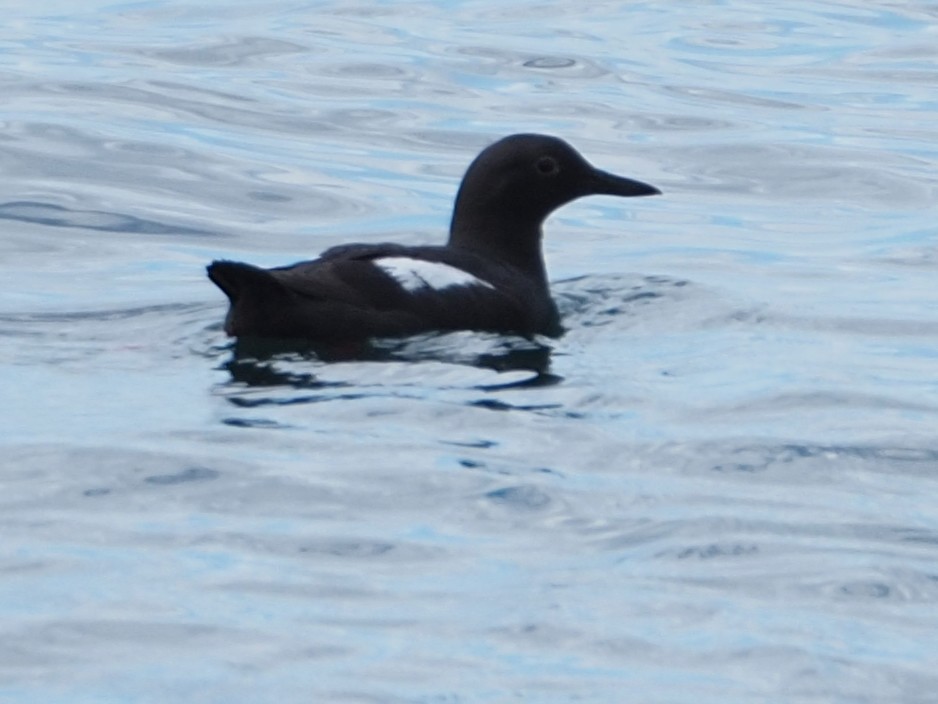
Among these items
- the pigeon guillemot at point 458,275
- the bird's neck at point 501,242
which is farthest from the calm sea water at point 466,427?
the bird's neck at point 501,242

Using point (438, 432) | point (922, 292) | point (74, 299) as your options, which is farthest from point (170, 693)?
point (922, 292)

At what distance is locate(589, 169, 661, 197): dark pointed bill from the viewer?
911 centimetres

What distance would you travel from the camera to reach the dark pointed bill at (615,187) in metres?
9.11

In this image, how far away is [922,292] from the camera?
982 centimetres

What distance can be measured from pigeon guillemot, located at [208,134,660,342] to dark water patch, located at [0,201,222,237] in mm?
2666

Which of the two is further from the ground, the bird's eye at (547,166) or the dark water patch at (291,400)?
the bird's eye at (547,166)

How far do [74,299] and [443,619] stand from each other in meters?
4.60

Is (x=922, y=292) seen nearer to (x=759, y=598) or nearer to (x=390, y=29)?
(x=759, y=598)

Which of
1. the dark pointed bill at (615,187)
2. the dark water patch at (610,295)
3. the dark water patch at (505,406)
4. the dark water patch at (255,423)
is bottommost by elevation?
the dark water patch at (610,295)

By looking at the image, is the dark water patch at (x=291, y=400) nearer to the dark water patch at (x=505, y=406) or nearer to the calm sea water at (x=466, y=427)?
the calm sea water at (x=466, y=427)

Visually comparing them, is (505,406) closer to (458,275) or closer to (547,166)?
(458,275)

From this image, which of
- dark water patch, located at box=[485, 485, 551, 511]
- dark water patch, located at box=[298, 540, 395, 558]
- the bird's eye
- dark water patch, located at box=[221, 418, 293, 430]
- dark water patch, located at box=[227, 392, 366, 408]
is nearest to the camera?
dark water patch, located at box=[298, 540, 395, 558]

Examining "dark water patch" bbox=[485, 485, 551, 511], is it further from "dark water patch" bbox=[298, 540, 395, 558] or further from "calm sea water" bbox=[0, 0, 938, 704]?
"dark water patch" bbox=[298, 540, 395, 558]

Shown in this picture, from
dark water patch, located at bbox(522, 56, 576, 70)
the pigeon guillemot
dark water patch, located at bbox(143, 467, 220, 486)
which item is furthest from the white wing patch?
dark water patch, located at bbox(522, 56, 576, 70)
